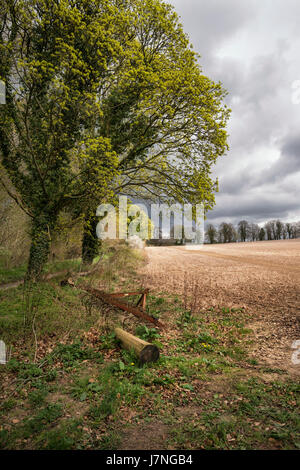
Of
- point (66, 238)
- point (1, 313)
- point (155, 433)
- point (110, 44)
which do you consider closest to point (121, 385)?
point (155, 433)

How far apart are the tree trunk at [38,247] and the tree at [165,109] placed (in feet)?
14.9

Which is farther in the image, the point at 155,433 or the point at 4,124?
the point at 4,124

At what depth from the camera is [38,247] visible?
37.2 ft

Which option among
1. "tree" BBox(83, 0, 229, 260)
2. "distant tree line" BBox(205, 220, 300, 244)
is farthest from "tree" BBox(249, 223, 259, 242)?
"tree" BBox(83, 0, 229, 260)

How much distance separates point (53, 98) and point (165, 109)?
5096 mm

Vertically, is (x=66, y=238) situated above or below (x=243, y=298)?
above

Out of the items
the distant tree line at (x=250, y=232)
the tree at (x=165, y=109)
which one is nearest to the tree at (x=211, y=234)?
the distant tree line at (x=250, y=232)

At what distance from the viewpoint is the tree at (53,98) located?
29.3ft

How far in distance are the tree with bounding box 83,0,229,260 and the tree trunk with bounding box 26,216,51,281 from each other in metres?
4.54

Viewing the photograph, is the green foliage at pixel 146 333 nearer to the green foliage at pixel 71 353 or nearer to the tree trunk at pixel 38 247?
the green foliage at pixel 71 353

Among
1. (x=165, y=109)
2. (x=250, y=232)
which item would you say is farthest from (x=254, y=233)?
(x=165, y=109)

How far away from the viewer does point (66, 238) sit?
47.8ft

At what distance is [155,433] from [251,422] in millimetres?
1625
